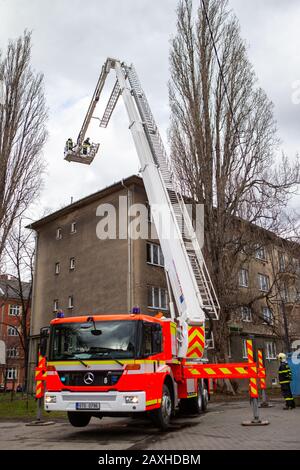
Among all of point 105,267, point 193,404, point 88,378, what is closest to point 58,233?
point 105,267

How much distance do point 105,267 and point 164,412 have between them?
15975 mm

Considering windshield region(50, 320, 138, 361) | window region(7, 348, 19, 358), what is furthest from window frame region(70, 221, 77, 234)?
window region(7, 348, 19, 358)

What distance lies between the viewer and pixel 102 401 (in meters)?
8.08

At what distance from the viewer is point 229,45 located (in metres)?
21.6

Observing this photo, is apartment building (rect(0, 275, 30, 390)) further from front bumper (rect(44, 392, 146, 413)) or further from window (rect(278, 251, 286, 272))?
front bumper (rect(44, 392, 146, 413))

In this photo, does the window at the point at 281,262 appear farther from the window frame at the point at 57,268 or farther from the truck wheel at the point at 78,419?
the truck wheel at the point at 78,419

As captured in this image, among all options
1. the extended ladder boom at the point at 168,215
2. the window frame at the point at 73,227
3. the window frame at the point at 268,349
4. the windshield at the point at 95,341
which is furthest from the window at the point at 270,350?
the windshield at the point at 95,341

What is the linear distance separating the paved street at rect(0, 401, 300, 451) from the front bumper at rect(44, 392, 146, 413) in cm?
55

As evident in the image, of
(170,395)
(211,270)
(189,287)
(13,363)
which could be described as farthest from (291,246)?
(13,363)

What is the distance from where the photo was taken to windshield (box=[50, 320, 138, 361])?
829 cm

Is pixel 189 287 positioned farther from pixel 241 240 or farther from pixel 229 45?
pixel 229 45

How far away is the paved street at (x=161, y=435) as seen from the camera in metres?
7.25

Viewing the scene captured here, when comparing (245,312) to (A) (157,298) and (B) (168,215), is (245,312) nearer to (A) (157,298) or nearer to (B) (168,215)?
(A) (157,298)

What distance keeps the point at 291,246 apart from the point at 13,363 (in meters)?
42.9
